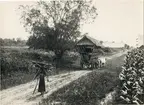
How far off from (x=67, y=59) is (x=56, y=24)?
120 cm

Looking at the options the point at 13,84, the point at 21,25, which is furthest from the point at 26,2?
the point at 13,84

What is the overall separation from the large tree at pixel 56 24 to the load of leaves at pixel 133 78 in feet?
6.52

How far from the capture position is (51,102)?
6.66m

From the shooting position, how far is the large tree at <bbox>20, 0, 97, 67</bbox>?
9.72m

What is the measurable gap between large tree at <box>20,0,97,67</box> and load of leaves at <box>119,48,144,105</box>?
199cm

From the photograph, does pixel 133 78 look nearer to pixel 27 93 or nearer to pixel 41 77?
pixel 41 77

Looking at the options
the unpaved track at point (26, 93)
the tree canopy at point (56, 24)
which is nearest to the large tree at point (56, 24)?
the tree canopy at point (56, 24)

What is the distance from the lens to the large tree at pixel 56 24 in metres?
9.72

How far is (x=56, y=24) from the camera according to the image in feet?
35.2

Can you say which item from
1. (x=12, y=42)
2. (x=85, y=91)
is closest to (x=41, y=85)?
(x=85, y=91)

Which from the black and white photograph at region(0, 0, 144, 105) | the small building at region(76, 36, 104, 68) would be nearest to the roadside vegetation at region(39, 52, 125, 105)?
the black and white photograph at region(0, 0, 144, 105)

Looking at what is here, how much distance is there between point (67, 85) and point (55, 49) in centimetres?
296

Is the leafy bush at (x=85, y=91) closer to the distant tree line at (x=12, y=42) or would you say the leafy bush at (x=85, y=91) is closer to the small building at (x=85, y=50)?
the distant tree line at (x=12, y=42)

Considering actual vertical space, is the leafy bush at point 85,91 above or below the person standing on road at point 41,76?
below
